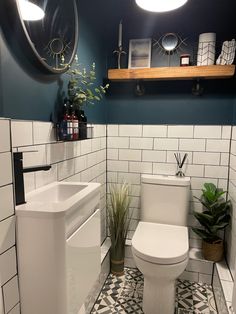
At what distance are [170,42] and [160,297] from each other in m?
1.97

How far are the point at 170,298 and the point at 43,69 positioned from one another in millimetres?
1634

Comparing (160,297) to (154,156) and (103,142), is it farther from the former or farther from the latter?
(103,142)

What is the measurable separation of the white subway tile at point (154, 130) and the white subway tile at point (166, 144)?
0.17 feet

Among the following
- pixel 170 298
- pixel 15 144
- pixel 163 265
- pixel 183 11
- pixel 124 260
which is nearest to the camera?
pixel 15 144

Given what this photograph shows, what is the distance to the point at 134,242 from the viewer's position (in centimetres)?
166

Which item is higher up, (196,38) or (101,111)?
(196,38)

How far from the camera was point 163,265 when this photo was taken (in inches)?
58.4

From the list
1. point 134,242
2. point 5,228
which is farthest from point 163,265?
point 5,228

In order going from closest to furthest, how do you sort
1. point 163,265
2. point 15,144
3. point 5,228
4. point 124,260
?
point 5,228 → point 15,144 → point 163,265 → point 124,260

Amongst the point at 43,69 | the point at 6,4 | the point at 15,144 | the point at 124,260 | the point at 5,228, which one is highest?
the point at 6,4

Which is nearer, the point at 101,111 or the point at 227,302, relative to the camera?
the point at 227,302

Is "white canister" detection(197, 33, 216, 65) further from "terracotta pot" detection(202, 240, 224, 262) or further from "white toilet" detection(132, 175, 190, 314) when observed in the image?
"terracotta pot" detection(202, 240, 224, 262)

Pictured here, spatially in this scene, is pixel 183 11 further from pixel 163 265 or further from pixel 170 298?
pixel 170 298

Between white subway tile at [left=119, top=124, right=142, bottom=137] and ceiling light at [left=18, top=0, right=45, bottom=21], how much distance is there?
122cm
